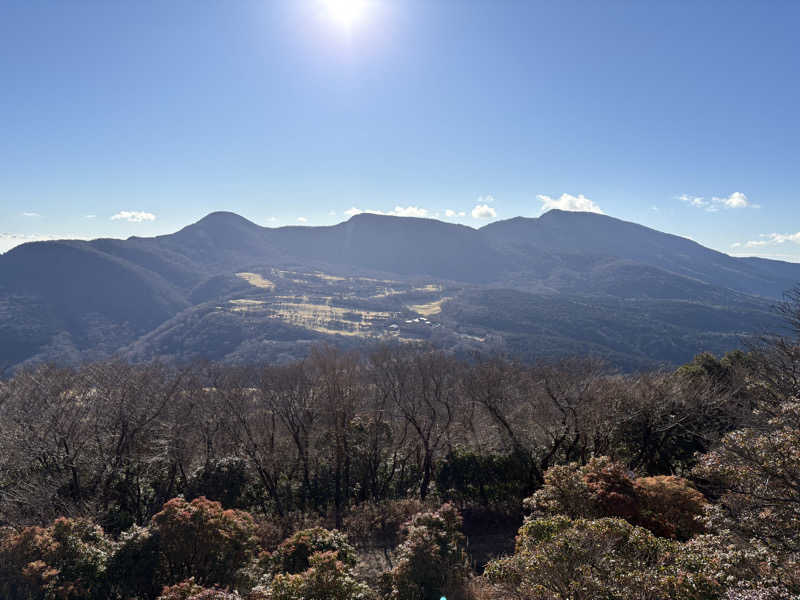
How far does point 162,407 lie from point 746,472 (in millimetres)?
28064

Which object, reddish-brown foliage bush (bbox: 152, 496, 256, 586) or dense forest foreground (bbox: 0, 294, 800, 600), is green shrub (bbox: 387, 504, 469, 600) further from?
reddish-brown foliage bush (bbox: 152, 496, 256, 586)

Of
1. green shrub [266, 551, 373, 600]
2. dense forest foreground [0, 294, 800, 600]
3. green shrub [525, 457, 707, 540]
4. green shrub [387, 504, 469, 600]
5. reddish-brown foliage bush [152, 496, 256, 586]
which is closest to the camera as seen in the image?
dense forest foreground [0, 294, 800, 600]

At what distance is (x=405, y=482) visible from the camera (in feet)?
94.0

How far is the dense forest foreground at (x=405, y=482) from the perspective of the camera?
10.0 metres

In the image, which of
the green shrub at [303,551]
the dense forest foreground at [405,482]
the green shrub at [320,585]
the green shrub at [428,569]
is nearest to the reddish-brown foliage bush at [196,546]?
the dense forest foreground at [405,482]

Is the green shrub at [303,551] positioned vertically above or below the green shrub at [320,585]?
below

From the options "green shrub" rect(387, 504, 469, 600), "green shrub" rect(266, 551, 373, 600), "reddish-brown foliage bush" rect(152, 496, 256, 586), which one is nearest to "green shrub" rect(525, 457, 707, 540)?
"green shrub" rect(387, 504, 469, 600)

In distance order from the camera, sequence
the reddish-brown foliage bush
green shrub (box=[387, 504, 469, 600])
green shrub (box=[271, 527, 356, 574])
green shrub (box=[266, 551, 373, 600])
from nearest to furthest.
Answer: green shrub (box=[266, 551, 373, 600]) → green shrub (box=[387, 504, 469, 600]) → the reddish-brown foliage bush → green shrub (box=[271, 527, 356, 574])

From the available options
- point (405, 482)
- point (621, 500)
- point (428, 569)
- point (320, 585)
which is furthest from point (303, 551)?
point (405, 482)

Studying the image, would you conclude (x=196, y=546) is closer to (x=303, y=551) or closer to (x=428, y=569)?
(x=303, y=551)

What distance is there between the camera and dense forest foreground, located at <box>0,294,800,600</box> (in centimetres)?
1005

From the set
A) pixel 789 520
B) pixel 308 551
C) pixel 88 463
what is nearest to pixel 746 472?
pixel 789 520

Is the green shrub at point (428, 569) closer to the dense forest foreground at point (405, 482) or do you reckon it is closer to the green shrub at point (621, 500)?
the dense forest foreground at point (405, 482)

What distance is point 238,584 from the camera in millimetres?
12641
